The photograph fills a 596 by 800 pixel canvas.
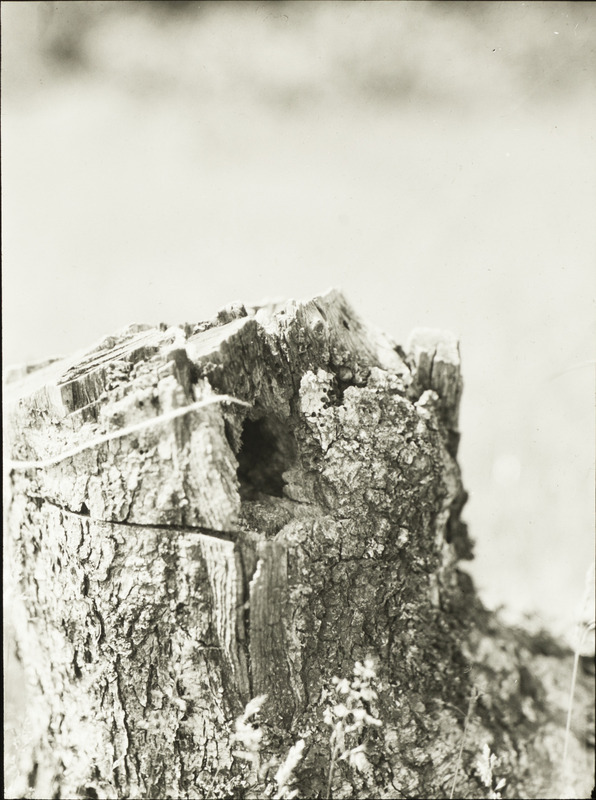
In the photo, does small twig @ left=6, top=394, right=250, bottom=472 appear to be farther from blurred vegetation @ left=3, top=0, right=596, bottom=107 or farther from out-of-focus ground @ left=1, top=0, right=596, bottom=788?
blurred vegetation @ left=3, top=0, right=596, bottom=107

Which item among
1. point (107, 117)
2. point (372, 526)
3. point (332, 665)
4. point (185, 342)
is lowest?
point (332, 665)

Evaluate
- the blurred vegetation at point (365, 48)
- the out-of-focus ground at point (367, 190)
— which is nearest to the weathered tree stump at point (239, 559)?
the out-of-focus ground at point (367, 190)

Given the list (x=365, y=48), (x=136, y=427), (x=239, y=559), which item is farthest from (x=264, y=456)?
(x=365, y=48)

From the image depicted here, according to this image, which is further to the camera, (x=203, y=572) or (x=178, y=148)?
(x=178, y=148)

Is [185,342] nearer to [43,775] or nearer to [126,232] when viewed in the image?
[126,232]

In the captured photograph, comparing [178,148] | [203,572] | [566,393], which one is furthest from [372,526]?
[178,148]
